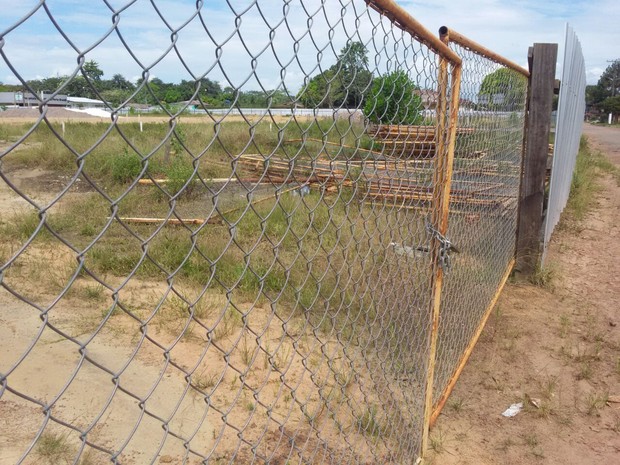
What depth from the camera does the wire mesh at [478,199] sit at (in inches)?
120

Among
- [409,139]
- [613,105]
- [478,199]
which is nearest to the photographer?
[409,139]

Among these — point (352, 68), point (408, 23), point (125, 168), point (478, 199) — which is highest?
point (408, 23)

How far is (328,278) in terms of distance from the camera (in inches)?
191

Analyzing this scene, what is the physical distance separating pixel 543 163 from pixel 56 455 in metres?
4.35

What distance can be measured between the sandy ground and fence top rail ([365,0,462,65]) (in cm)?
193

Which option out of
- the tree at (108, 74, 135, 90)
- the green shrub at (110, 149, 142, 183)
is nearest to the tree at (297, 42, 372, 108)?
the tree at (108, 74, 135, 90)

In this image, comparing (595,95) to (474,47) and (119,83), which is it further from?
(119,83)

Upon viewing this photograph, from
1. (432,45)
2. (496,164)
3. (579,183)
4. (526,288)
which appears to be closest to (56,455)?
(432,45)

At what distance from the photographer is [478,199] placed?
153 inches

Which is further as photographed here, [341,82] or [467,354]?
[467,354]

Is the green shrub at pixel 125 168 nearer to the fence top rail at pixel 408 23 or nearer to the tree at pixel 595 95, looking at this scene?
the fence top rail at pixel 408 23

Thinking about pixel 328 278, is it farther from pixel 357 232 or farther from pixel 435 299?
pixel 435 299

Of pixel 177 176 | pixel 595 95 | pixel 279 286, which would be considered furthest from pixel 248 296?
pixel 595 95

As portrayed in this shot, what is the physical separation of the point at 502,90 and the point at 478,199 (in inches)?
31.2
